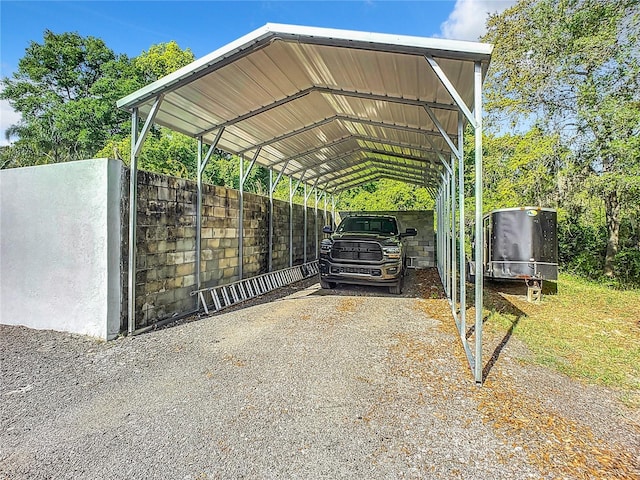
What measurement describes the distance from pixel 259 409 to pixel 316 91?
4.84 metres

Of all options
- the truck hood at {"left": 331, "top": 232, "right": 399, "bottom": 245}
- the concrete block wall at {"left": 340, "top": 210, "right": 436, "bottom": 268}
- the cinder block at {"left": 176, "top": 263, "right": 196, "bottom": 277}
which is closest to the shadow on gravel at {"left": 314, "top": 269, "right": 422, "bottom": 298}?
the truck hood at {"left": 331, "top": 232, "right": 399, "bottom": 245}

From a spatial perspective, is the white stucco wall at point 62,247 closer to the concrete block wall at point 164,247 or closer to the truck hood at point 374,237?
the concrete block wall at point 164,247

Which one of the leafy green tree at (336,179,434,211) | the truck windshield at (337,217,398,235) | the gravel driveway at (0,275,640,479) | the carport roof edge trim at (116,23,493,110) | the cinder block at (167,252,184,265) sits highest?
the leafy green tree at (336,179,434,211)

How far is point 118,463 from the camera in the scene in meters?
2.10

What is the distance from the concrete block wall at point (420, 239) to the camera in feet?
Result: 43.1

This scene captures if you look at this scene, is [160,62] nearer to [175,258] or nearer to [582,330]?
[175,258]

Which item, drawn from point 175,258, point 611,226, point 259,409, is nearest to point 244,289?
point 175,258

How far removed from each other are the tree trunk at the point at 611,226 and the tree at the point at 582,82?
0.09ft

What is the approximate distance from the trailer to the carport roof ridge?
214 cm

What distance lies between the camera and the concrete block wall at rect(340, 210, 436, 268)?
1315 centimetres

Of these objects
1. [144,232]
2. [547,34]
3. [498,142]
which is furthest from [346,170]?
[144,232]

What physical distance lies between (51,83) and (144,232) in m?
26.0

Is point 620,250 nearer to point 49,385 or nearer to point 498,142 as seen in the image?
point 498,142

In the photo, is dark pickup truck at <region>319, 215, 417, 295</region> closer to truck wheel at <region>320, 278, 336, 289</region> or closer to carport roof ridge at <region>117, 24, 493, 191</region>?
truck wheel at <region>320, 278, 336, 289</region>
